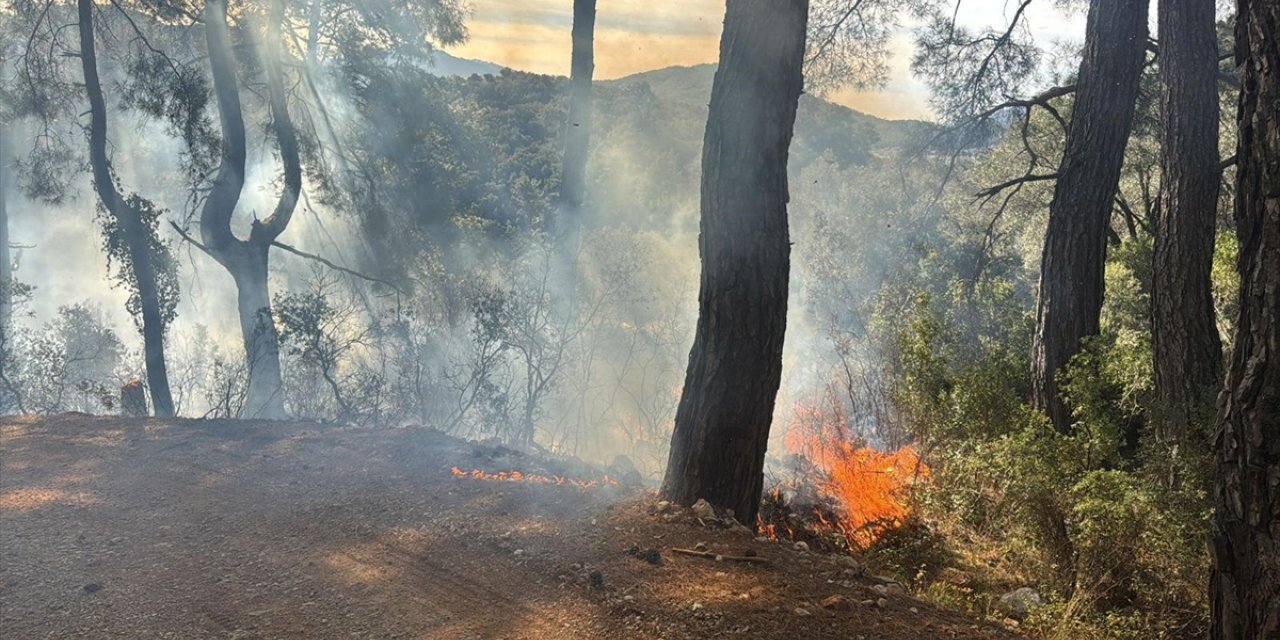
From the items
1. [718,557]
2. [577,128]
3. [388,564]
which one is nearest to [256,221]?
[577,128]

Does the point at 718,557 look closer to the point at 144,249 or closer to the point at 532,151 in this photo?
the point at 144,249

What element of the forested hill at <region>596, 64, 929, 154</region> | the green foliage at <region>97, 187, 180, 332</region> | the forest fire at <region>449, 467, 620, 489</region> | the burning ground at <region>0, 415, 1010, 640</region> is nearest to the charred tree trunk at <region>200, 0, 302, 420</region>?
the green foliage at <region>97, 187, 180, 332</region>

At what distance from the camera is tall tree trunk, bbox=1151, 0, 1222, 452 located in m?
5.94

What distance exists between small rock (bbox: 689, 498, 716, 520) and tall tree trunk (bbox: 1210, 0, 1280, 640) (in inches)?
96.6

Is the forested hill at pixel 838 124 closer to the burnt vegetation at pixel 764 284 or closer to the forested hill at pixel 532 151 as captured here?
the forested hill at pixel 532 151

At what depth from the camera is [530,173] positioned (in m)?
22.1

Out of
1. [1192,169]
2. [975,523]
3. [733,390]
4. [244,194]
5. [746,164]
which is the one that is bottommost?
[975,523]

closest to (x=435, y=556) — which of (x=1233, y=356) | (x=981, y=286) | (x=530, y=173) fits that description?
(x=1233, y=356)

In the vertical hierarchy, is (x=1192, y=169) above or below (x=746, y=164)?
above

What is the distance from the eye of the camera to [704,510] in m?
4.65

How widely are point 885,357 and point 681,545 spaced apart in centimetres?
853

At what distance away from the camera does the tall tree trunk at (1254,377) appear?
2373mm

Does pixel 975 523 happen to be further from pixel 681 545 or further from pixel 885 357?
pixel 885 357

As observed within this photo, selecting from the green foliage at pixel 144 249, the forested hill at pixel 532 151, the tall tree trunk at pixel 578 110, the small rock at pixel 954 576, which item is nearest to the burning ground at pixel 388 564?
the small rock at pixel 954 576
